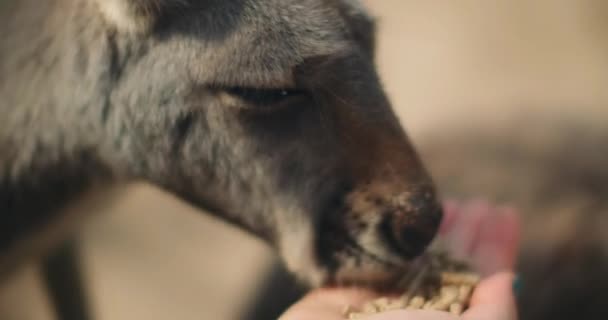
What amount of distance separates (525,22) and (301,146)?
236 centimetres

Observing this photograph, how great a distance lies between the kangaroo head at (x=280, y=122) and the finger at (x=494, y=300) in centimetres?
16

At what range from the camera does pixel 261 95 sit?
1337mm

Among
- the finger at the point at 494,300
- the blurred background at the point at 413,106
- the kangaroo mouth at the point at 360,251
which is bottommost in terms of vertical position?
the blurred background at the point at 413,106

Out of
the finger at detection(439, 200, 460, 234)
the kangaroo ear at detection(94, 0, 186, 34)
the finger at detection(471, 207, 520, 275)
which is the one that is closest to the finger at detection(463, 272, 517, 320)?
the finger at detection(471, 207, 520, 275)

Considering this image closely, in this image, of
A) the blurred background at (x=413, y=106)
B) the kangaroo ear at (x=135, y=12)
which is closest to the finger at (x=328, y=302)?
the kangaroo ear at (x=135, y=12)

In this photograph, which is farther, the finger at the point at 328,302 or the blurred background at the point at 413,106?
the blurred background at the point at 413,106

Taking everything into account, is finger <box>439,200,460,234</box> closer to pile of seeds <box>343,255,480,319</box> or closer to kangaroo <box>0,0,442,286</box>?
pile of seeds <box>343,255,480,319</box>

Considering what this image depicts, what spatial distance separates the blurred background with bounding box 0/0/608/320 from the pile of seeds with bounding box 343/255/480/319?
978mm

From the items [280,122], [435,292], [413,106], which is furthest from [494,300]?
[413,106]

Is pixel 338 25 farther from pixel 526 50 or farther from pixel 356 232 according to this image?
pixel 526 50

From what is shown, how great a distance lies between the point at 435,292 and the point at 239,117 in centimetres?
57

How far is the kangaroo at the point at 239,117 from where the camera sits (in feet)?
4.40

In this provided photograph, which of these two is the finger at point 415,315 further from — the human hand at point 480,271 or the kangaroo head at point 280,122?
the kangaroo head at point 280,122

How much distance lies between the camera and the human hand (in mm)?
1287
